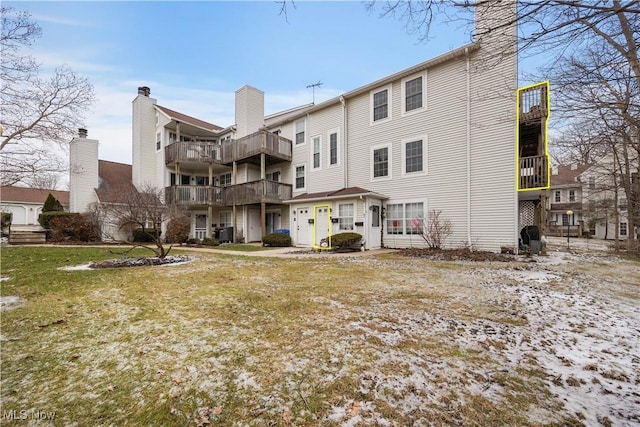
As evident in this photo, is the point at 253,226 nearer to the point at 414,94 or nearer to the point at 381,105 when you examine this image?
the point at 381,105

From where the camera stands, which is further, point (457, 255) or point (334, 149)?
point (334, 149)

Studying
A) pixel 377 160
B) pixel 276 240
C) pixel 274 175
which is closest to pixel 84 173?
pixel 274 175

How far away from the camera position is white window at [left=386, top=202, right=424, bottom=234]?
12.3 meters

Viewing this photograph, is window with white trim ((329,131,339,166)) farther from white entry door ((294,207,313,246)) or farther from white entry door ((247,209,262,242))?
white entry door ((247,209,262,242))

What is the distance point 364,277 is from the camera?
633cm

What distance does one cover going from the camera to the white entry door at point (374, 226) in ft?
41.6

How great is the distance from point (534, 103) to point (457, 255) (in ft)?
21.1

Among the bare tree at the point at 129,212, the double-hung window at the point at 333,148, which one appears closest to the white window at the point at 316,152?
the double-hung window at the point at 333,148

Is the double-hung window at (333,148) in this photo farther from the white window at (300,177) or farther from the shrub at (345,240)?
the shrub at (345,240)

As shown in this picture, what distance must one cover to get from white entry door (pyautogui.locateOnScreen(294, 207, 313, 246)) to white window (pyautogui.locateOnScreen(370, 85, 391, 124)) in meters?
6.09

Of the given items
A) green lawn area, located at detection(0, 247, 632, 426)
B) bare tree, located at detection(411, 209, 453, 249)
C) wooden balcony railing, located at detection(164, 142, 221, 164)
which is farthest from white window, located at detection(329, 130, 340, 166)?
green lawn area, located at detection(0, 247, 632, 426)

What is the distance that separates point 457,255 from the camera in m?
9.87

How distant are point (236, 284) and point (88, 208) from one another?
1760 cm

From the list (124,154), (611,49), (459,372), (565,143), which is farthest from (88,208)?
(565,143)
